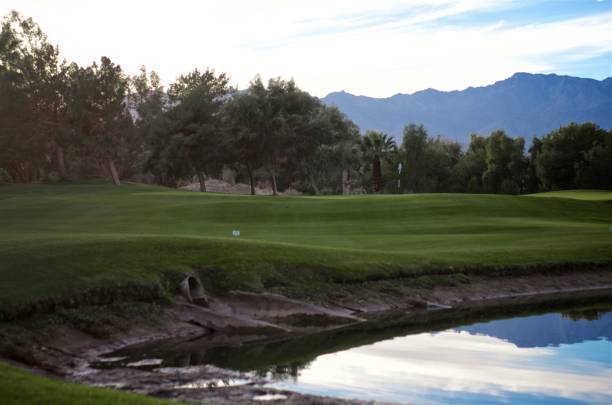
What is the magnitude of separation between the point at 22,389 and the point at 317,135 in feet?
214

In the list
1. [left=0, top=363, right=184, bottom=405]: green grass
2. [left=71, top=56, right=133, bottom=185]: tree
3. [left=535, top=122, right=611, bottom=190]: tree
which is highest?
[left=71, top=56, right=133, bottom=185]: tree

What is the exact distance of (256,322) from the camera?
72.9ft

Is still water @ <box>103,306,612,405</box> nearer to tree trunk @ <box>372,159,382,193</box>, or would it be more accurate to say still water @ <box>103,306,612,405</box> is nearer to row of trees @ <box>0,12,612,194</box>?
row of trees @ <box>0,12,612,194</box>

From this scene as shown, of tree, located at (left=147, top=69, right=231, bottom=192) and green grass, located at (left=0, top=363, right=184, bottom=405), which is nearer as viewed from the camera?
green grass, located at (left=0, top=363, right=184, bottom=405)

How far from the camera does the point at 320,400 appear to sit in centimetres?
1380

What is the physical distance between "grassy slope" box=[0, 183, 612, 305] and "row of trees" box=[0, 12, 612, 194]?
708 inches

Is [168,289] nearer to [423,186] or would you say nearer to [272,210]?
[272,210]

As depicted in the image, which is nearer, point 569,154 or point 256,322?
point 256,322

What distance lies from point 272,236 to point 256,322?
555 inches

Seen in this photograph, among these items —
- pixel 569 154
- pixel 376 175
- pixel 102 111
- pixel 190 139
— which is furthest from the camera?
pixel 376 175

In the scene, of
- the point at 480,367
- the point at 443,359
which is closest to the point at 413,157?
→ the point at 443,359

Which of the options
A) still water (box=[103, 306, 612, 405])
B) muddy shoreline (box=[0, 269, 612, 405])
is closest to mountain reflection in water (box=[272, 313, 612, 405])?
still water (box=[103, 306, 612, 405])

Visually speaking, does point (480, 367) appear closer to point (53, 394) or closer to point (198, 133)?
point (53, 394)

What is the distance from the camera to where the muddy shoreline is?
50.2 ft
